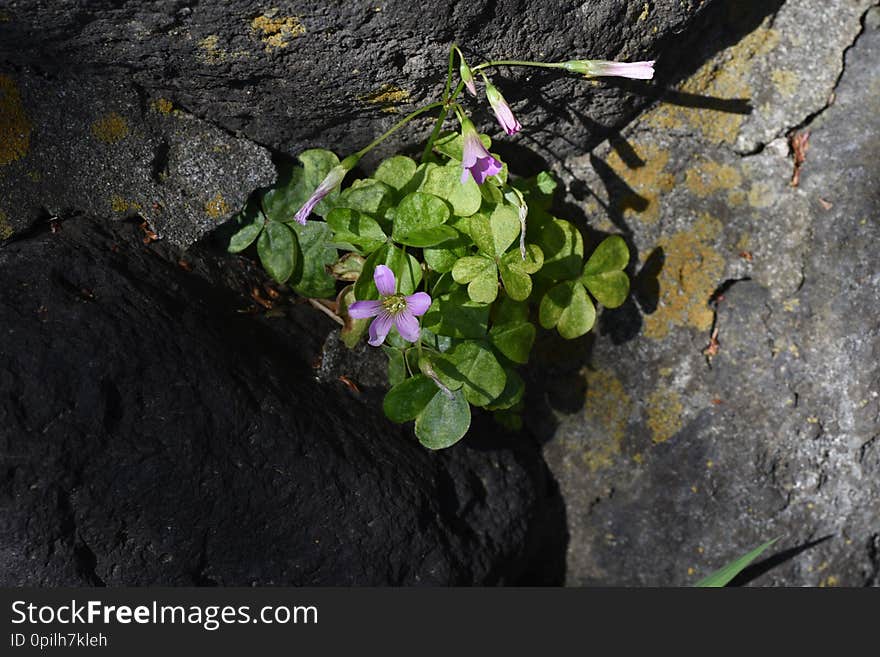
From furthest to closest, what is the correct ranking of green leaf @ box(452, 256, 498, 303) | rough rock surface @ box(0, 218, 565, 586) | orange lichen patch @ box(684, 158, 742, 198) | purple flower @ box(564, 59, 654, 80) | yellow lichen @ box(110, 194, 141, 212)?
orange lichen patch @ box(684, 158, 742, 198), yellow lichen @ box(110, 194, 141, 212), green leaf @ box(452, 256, 498, 303), purple flower @ box(564, 59, 654, 80), rough rock surface @ box(0, 218, 565, 586)

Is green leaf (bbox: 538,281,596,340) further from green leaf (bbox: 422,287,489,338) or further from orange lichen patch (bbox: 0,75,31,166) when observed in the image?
orange lichen patch (bbox: 0,75,31,166)

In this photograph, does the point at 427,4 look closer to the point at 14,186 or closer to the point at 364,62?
the point at 364,62

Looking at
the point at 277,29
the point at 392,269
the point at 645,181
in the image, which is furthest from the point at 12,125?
the point at 645,181

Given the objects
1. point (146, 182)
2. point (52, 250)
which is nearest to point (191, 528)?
point (52, 250)

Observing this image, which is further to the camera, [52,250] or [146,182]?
[146,182]

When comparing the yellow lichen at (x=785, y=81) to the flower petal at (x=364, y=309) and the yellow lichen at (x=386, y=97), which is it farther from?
the flower petal at (x=364, y=309)

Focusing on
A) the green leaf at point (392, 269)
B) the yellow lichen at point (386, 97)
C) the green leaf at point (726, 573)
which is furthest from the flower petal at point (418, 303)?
the green leaf at point (726, 573)

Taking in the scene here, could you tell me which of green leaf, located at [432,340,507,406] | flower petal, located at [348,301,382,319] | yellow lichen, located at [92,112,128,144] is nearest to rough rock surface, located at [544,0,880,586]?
green leaf, located at [432,340,507,406]
